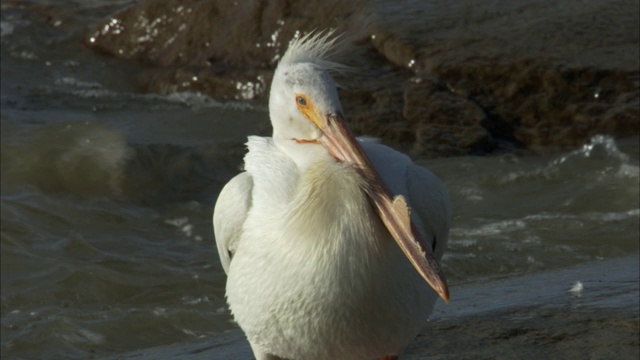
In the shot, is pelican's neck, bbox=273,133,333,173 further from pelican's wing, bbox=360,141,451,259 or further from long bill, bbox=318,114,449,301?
pelican's wing, bbox=360,141,451,259

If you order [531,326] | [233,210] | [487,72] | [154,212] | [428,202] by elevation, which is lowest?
[154,212]

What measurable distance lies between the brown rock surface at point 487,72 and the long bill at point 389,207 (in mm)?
5419

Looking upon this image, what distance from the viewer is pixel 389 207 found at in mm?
4152

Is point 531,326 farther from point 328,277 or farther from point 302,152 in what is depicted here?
point 328,277

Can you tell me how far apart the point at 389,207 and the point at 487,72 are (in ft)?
20.4

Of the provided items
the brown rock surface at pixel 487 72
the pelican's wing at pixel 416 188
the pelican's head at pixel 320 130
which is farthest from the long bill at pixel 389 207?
the brown rock surface at pixel 487 72

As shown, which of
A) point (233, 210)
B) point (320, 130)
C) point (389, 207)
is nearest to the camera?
point (389, 207)

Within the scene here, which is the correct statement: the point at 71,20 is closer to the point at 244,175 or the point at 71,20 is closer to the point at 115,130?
the point at 115,130

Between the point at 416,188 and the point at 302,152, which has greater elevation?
the point at 302,152

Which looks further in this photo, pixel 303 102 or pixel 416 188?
pixel 416 188

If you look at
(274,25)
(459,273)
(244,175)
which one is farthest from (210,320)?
(274,25)

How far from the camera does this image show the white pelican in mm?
4219

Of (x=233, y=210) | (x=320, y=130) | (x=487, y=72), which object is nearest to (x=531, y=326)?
(x=233, y=210)

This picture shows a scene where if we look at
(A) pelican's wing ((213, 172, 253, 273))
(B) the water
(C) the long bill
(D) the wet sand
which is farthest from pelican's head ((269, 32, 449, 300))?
(B) the water
